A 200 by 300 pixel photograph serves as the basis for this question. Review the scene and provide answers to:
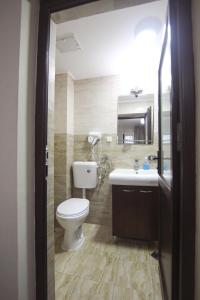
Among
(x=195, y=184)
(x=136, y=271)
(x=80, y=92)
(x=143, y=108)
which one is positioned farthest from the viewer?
(x=80, y=92)

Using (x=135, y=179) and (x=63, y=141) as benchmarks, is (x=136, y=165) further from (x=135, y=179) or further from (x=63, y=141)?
(x=63, y=141)

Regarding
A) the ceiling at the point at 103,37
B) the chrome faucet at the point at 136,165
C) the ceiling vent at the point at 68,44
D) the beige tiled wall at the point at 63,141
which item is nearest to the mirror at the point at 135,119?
the chrome faucet at the point at 136,165

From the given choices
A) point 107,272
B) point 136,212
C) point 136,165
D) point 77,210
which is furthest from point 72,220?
point 136,165

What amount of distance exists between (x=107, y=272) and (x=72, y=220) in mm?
544

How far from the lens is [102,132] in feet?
7.70

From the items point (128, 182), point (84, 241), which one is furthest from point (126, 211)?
point (84, 241)

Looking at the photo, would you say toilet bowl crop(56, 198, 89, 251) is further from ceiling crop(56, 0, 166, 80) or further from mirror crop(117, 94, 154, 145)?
ceiling crop(56, 0, 166, 80)

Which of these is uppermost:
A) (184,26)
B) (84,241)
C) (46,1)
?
(46,1)

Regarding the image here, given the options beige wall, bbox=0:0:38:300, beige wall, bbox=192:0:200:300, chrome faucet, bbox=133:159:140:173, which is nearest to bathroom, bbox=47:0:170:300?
chrome faucet, bbox=133:159:140:173

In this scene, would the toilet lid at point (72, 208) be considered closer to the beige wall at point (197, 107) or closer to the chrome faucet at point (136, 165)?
the chrome faucet at point (136, 165)

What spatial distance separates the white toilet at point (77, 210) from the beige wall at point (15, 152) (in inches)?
30.8

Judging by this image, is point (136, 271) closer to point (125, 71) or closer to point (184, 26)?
point (184, 26)

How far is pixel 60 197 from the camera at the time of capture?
89.0 inches

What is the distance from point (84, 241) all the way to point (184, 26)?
6.89 ft
